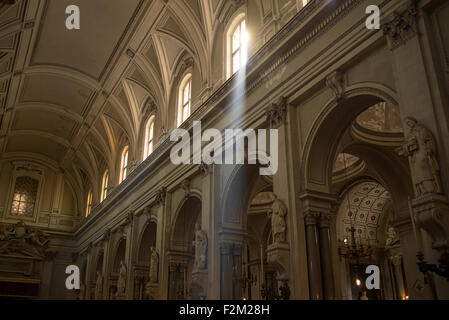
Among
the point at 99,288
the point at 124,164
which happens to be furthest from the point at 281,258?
the point at 124,164

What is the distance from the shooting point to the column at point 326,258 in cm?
826

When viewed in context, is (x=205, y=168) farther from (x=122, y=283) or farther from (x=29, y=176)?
(x=29, y=176)

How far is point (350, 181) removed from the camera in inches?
602

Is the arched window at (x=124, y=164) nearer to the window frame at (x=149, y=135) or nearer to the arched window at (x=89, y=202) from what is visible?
the window frame at (x=149, y=135)

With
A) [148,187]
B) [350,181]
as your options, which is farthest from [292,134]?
[148,187]

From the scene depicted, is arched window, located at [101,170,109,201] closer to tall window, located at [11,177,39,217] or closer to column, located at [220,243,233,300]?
tall window, located at [11,177,39,217]

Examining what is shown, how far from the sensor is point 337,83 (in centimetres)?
832

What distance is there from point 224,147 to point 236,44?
292 centimetres

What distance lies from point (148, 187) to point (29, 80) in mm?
7380

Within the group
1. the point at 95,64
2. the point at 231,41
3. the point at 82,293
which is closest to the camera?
the point at 231,41

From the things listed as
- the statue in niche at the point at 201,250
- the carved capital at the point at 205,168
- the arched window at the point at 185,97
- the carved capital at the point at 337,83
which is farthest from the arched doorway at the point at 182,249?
the carved capital at the point at 337,83

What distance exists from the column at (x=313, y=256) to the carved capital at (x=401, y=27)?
3.27m

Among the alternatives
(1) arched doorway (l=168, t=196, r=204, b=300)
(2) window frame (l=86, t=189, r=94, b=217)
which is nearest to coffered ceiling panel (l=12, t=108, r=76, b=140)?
(2) window frame (l=86, t=189, r=94, b=217)
